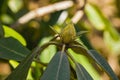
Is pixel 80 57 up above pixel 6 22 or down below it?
below

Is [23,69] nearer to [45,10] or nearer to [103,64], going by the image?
[103,64]

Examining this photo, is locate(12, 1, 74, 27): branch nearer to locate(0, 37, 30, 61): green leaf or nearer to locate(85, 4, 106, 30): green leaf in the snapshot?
locate(85, 4, 106, 30): green leaf

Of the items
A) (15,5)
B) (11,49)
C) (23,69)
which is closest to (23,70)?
(23,69)

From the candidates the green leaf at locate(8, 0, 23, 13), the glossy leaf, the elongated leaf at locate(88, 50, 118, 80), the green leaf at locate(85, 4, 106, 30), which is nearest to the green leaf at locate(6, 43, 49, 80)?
the elongated leaf at locate(88, 50, 118, 80)

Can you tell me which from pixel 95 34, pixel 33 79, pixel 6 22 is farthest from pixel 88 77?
pixel 95 34

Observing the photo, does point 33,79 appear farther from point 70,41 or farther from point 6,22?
point 6,22

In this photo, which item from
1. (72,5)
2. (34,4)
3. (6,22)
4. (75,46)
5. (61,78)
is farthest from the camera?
(34,4)
